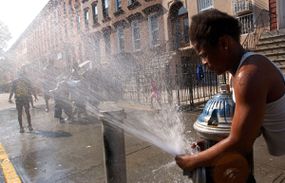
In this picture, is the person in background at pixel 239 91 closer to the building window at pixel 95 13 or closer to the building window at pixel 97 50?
the building window at pixel 95 13

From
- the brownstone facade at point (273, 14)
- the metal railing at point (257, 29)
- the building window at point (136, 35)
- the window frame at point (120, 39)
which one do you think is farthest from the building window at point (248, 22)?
the window frame at point (120, 39)

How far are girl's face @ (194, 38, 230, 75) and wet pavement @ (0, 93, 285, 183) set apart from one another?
8.71 feet

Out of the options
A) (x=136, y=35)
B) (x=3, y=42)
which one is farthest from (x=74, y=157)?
(x=3, y=42)

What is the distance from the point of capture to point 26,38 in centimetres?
4956

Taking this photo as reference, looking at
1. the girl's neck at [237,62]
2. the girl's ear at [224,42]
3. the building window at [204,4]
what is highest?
the building window at [204,4]

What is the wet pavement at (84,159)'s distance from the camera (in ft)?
15.4

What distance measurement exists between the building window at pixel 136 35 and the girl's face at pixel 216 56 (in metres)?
22.5

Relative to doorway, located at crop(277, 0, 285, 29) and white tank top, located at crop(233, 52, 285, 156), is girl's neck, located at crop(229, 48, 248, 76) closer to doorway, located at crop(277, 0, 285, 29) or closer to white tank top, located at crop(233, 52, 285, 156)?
white tank top, located at crop(233, 52, 285, 156)

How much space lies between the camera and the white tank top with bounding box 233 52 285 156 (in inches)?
76.0

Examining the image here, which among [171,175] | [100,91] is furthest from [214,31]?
[100,91]

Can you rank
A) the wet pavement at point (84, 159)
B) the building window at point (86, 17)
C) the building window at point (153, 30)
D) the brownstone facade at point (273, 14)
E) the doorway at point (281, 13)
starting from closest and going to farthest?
1. the wet pavement at point (84, 159)
2. the doorway at point (281, 13)
3. the brownstone facade at point (273, 14)
4. the building window at point (153, 30)
5. the building window at point (86, 17)

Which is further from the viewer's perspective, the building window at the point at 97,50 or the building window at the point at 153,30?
the building window at the point at 97,50

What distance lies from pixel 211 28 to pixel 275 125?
709mm

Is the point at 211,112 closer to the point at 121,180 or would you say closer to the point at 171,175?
the point at 121,180
